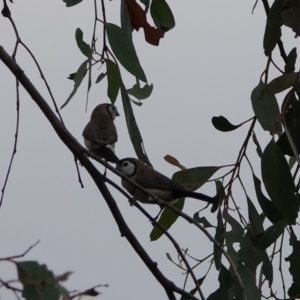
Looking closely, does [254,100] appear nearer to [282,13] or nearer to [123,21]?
[282,13]

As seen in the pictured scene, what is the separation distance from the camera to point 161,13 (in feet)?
6.17

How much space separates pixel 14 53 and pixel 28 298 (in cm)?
68

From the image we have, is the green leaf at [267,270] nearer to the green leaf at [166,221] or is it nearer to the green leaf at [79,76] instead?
the green leaf at [166,221]

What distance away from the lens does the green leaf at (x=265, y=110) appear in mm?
1748

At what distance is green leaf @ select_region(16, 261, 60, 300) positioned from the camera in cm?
79

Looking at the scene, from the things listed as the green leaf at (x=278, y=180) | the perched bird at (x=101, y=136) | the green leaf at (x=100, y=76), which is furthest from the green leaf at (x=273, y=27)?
the perched bird at (x=101, y=136)

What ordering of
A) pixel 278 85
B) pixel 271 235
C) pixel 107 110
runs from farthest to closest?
1. pixel 107 110
2. pixel 271 235
3. pixel 278 85

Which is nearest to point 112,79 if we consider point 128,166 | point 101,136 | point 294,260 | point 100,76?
point 100,76

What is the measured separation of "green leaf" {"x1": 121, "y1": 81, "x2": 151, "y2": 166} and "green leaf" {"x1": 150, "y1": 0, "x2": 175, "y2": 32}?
0.66 feet

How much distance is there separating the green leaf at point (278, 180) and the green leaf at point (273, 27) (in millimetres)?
303

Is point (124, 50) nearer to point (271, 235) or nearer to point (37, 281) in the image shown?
point (271, 235)

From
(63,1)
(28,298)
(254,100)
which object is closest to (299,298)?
(254,100)

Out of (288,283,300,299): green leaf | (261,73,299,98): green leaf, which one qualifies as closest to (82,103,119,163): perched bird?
(288,283,300,299): green leaf

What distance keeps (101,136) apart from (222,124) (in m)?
1.78
